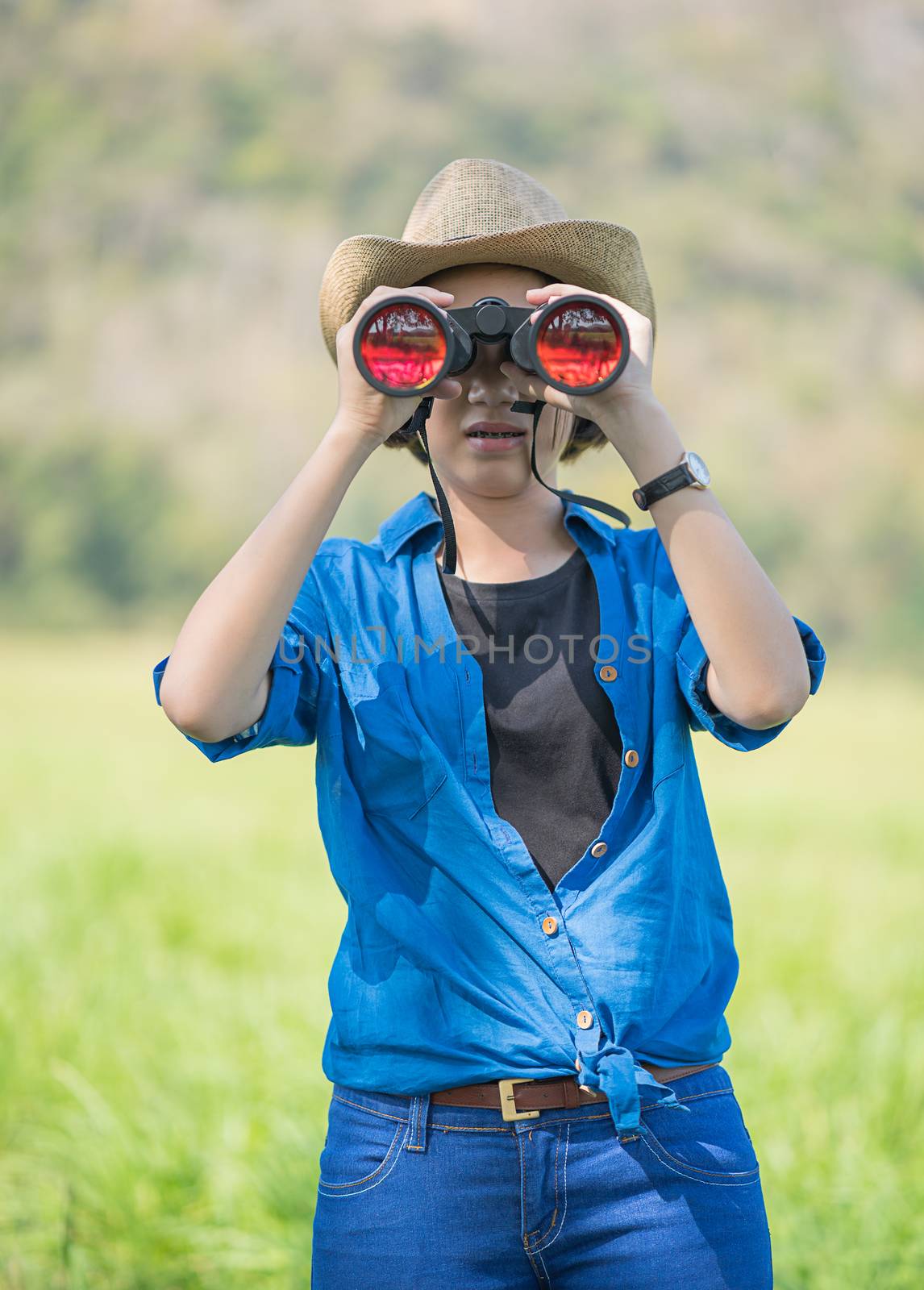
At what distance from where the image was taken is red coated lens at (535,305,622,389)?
1573 millimetres

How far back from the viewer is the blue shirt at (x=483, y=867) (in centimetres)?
158

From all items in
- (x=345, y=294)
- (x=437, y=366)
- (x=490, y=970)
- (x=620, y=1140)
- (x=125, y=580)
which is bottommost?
(x=620, y=1140)

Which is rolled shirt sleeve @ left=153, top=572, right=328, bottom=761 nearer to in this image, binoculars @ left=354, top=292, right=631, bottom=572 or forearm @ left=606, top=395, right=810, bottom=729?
binoculars @ left=354, top=292, right=631, bottom=572

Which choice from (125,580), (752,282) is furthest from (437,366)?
(752,282)

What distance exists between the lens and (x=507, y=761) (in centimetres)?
170

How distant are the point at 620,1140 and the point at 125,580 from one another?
90.4 feet

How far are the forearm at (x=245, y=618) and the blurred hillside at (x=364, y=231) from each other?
24035 mm

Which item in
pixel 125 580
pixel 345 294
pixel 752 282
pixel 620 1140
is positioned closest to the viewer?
pixel 620 1140

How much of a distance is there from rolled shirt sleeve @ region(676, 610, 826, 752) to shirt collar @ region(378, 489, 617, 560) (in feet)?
0.73

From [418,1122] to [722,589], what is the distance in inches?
28.3

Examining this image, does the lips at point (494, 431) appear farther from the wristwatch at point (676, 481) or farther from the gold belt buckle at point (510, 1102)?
the gold belt buckle at point (510, 1102)

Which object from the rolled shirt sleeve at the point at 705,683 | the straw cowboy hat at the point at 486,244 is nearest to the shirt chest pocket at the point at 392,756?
the rolled shirt sleeve at the point at 705,683

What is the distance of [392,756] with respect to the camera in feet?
5.50

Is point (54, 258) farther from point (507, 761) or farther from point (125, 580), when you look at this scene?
point (507, 761)
